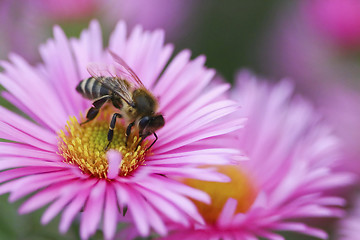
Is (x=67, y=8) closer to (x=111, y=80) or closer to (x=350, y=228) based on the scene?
(x=111, y=80)

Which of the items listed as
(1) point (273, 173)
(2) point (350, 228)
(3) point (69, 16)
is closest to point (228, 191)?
(1) point (273, 173)

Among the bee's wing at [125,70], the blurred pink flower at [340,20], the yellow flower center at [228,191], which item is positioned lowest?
the yellow flower center at [228,191]

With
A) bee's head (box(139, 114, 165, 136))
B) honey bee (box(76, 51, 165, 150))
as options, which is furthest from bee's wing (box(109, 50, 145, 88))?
bee's head (box(139, 114, 165, 136))

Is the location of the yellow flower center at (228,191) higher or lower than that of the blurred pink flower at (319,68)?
lower

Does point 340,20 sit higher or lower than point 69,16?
higher

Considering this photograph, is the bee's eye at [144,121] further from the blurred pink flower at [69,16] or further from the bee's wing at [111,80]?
the blurred pink flower at [69,16]

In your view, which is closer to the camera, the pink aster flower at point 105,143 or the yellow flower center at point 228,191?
the pink aster flower at point 105,143

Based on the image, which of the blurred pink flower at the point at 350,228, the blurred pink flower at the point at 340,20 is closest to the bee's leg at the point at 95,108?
the blurred pink flower at the point at 350,228
